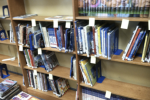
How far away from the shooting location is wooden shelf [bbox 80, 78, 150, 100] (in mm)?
1590

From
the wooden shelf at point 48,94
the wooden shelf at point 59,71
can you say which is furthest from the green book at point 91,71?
the wooden shelf at point 48,94

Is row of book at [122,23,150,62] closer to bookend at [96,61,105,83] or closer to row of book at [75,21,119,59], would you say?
row of book at [75,21,119,59]

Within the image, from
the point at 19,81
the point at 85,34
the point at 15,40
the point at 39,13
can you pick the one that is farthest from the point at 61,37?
the point at 19,81

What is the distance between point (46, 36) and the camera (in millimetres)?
1889

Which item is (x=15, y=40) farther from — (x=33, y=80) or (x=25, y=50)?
(x=33, y=80)

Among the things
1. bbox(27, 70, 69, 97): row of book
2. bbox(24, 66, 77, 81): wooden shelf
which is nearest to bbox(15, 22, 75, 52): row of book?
bbox(24, 66, 77, 81): wooden shelf

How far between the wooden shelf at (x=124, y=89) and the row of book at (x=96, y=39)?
0.46m

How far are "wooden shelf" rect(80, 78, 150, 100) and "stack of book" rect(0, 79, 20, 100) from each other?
4.33 feet

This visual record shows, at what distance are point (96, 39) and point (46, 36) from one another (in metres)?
0.74

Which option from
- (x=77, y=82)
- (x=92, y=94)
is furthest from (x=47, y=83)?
(x=92, y=94)

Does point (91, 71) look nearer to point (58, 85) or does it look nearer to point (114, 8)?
point (58, 85)

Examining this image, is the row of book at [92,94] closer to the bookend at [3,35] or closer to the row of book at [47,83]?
the row of book at [47,83]

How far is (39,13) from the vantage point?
2150 millimetres

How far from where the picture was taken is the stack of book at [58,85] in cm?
210
